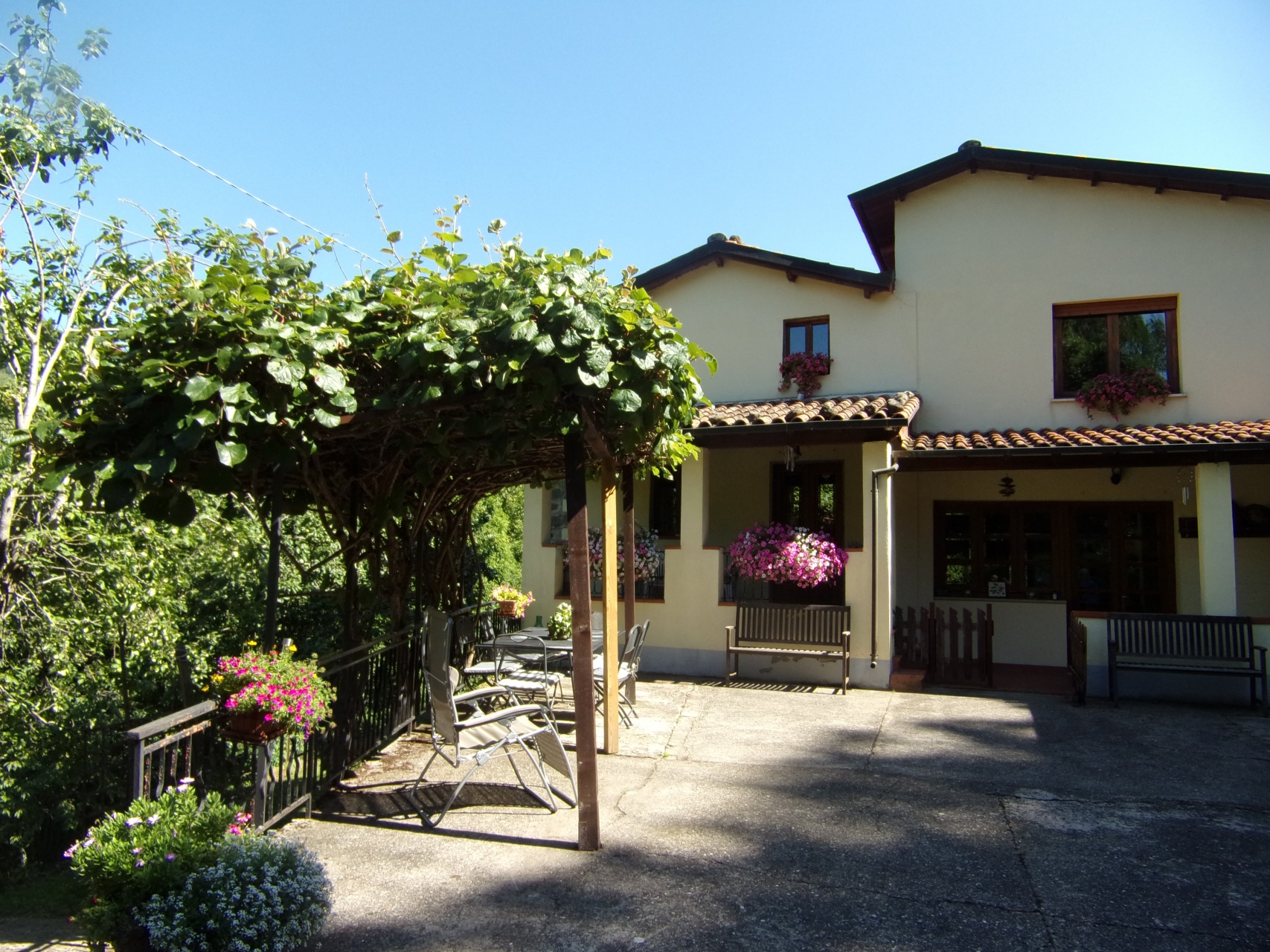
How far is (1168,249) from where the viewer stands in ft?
35.1

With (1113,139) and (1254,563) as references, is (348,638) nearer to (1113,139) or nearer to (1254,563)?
(1254,563)

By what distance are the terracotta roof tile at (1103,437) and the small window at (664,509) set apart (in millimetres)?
3628

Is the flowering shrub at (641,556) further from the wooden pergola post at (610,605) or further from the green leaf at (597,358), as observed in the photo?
the green leaf at (597,358)

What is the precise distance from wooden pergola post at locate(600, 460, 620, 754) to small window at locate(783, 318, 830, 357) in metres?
6.70

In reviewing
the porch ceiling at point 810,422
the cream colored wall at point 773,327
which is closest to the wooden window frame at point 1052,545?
the porch ceiling at point 810,422

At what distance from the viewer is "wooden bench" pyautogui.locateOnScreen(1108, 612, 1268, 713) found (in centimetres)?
853

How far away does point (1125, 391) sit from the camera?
1055 centimetres

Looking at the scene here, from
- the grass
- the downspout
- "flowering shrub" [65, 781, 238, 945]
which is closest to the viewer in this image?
"flowering shrub" [65, 781, 238, 945]

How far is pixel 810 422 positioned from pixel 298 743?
249 inches

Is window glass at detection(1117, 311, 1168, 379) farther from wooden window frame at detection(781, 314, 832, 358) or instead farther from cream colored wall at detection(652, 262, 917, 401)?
wooden window frame at detection(781, 314, 832, 358)

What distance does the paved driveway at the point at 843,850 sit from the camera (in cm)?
374

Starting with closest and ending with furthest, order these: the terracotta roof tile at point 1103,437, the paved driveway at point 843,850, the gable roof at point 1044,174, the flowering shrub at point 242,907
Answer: the flowering shrub at point 242,907
the paved driveway at point 843,850
the terracotta roof tile at point 1103,437
the gable roof at point 1044,174

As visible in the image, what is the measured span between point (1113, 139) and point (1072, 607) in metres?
6.13

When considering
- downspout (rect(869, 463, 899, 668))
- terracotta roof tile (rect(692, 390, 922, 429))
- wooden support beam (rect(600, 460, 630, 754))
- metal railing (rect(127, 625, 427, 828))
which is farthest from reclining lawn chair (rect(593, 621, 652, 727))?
downspout (rect(869, 463, 899, 668))
